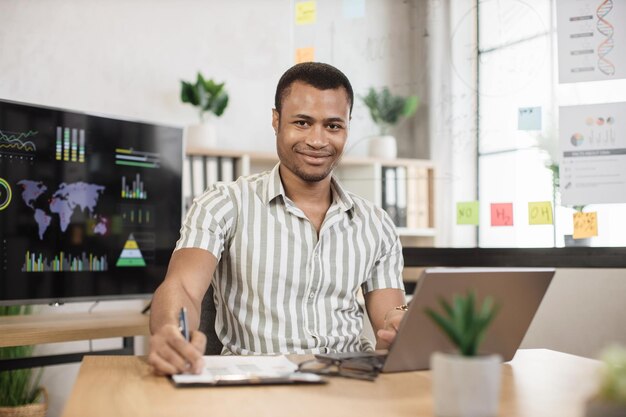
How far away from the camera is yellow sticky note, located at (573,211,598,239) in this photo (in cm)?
243

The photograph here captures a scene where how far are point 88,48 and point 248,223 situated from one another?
82.5 inches

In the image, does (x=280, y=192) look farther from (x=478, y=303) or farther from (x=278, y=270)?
(x=478, y=303)

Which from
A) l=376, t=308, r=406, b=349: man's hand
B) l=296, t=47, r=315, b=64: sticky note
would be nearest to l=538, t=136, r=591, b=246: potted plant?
l=296, t=47, r=315, b=64: sticky note

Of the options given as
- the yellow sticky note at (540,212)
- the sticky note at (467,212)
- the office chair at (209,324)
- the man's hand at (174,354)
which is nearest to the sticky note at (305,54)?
the sticky note at (467,212)

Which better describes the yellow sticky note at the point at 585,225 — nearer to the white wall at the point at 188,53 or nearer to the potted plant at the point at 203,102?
the white wall at the point at 188,53

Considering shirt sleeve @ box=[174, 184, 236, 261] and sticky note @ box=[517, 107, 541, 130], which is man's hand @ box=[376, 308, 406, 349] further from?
sticky note @ box=[517, 107, 541, 130]

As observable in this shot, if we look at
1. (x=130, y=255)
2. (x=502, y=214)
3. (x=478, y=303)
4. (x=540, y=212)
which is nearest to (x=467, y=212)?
(x=502, y=214)

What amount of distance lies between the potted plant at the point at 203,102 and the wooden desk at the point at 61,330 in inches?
42.0

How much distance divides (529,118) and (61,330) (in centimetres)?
180

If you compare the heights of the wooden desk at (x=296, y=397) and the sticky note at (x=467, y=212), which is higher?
the sticky note at (x=467, y=212)

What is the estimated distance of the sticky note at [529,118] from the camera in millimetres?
2559

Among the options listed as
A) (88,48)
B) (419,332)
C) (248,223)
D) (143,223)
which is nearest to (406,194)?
(143,223)

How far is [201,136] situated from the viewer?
136 inches

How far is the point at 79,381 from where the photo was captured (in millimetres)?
1094
